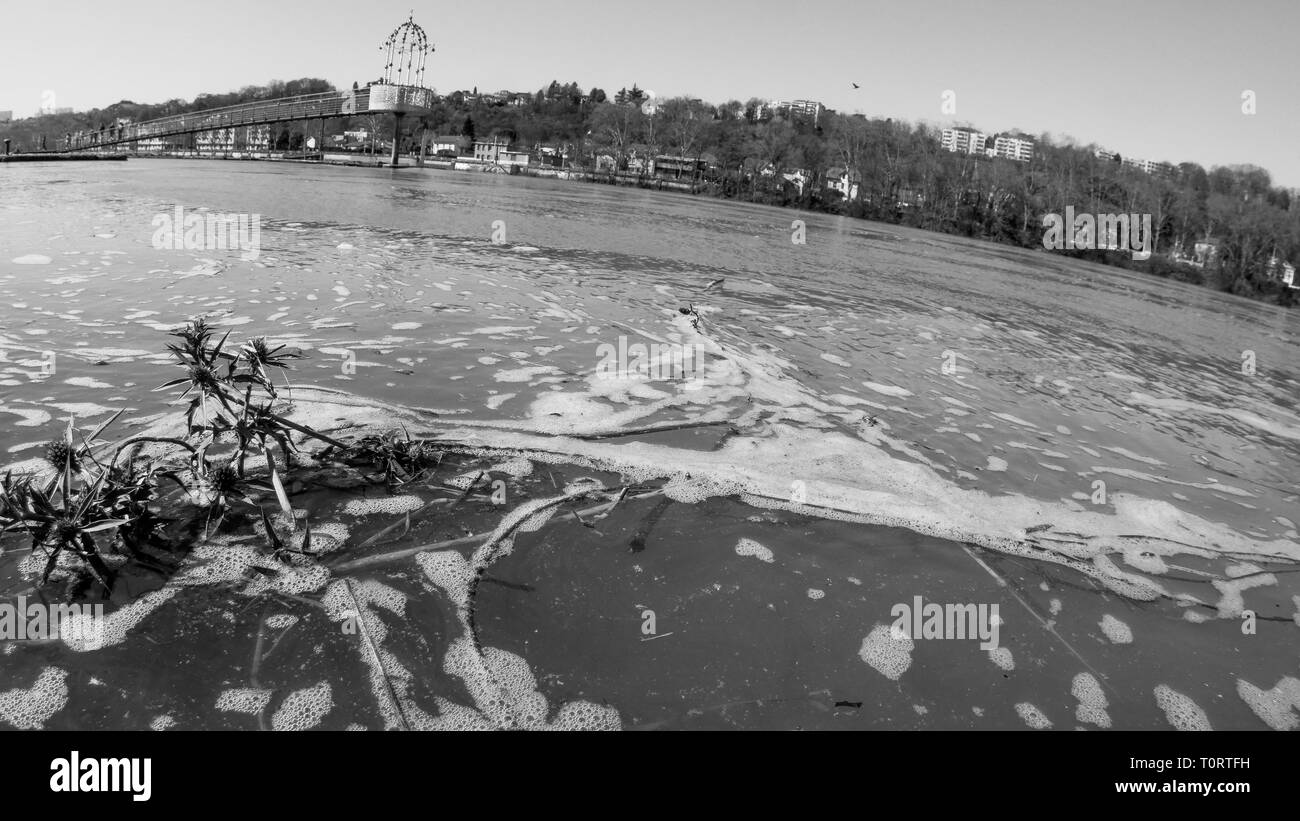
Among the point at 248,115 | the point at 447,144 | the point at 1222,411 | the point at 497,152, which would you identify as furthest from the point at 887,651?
the point at 447,144

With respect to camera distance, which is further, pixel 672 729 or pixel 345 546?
pixel 345 546

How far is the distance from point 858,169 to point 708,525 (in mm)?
101438

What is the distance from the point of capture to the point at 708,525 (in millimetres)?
3896

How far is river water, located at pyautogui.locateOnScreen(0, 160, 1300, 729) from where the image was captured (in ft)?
8.48

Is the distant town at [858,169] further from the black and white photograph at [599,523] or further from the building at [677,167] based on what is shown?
the black and white photograph at [599,523]

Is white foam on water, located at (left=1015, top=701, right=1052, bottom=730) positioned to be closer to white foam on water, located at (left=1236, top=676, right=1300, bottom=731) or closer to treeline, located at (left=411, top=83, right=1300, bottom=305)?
white foam on water, located at (left=1236, top=676, right=1300, bottom=731)

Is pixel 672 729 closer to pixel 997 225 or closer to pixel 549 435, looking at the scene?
pixel 549 435

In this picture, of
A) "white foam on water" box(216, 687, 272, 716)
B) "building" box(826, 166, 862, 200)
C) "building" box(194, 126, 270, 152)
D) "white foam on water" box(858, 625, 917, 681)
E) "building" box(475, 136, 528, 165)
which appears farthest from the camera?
"building" box(475, 136, 528, 165)

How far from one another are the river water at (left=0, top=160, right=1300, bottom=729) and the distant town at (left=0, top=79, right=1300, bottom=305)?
38191 millimetres

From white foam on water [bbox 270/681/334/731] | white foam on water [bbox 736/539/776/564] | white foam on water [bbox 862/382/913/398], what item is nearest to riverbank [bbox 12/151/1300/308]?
white foam on water [bbox 862/382/913/398]

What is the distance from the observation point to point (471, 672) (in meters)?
2.62
